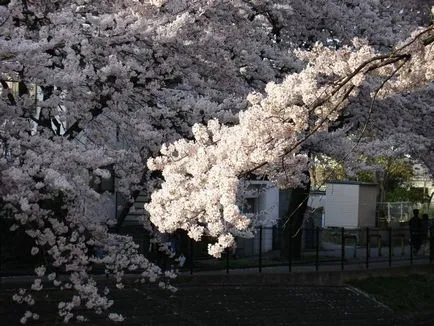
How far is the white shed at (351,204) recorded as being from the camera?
35.7 meters

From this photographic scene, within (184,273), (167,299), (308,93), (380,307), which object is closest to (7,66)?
(308,93)

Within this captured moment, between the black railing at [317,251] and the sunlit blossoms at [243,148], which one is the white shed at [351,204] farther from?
the sunlit blossoms at [243,148]

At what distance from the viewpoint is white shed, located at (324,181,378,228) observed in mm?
35719

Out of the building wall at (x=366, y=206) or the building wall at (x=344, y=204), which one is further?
the building wall at (x=366, y=206)

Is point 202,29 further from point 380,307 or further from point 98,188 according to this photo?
point 380,307

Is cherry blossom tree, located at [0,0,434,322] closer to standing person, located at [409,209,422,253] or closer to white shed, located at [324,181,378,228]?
standing person, located at [409,209,422,253]

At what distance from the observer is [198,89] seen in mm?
13234

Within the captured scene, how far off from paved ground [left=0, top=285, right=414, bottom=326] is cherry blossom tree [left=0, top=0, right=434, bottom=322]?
5.57 feet

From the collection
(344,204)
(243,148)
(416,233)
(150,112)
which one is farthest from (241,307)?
(344,204)

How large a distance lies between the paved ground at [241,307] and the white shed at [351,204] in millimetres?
15477

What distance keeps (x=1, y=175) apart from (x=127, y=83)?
3114mm

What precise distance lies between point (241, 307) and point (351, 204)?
20.3m

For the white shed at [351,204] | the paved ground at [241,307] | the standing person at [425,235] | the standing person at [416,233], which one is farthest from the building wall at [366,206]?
the paved ground at [241,307]

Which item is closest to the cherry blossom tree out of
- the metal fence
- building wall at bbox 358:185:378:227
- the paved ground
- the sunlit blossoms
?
the sunlit blossoms
